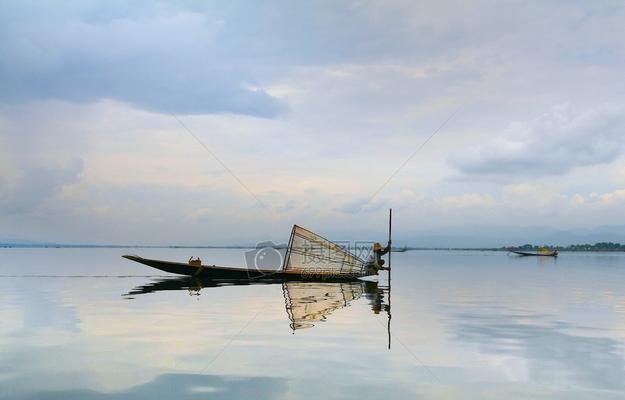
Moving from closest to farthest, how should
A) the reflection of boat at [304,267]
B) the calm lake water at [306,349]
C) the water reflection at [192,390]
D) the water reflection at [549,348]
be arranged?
the water reflection at [192,390] < the calm lake water at [306,349] < the water reflection at [549,348] < the reflection of boat at [304,267]

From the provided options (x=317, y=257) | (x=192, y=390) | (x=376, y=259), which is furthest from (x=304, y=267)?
(x=192, y=390)

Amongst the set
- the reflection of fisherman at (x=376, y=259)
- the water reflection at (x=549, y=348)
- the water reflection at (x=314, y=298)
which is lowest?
the water reflection at (x=314, y=298)

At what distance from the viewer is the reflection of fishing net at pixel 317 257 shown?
143 ft

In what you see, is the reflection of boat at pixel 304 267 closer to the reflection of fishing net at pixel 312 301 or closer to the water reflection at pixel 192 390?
the reflection of fishing net at pixel 312 301

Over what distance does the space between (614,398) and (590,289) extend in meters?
34.8

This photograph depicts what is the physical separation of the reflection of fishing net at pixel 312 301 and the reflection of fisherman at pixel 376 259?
9.24 ft

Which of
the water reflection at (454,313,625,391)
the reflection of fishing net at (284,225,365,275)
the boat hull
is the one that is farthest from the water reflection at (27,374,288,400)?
the boat hull

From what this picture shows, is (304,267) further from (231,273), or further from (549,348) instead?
(549,348)

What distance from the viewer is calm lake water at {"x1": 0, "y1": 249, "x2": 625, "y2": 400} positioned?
12273 mm

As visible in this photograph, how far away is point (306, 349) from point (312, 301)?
594 inches

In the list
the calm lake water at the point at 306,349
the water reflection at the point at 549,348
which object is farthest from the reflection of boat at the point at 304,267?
the water reflection at the point at 549,348

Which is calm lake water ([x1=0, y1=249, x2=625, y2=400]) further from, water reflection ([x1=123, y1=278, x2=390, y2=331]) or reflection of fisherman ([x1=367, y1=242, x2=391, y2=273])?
reflection of fisherman ([x1=367, y1=242, x2=391, y2=273])

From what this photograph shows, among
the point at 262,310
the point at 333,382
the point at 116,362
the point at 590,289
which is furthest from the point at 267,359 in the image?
the point at 590,289

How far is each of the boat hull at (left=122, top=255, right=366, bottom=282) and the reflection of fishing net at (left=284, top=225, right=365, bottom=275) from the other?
44 cm
